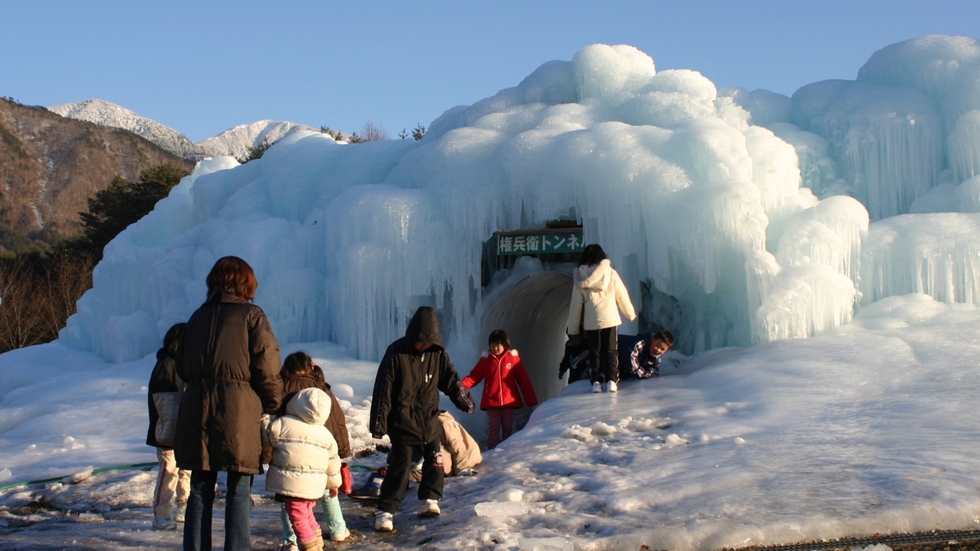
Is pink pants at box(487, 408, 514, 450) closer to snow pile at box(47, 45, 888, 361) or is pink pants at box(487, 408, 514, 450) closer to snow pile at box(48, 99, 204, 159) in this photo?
snow pile at box(47, 45, 888, 361)

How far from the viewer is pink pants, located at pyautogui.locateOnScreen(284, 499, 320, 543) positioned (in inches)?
170

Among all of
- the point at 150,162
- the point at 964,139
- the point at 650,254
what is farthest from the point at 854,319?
the point at 150,162

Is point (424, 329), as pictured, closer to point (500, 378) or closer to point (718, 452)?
point (718, 452)

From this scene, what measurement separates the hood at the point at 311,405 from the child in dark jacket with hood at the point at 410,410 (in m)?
0.75

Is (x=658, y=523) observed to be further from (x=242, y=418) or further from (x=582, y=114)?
(x=582, y=114)

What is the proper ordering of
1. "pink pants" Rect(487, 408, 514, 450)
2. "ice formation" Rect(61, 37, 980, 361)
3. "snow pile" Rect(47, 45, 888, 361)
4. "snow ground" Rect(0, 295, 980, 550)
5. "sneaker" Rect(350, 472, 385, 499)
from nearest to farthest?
"snow ground" Rect(0, 295, 980, 550) < "sneaker" Rect(350, 472, 385, 499) < "pink pants" Rect(487, 408, 514, 450) < "ice formation" Rect(61, 37, 980, 361) < "snow pile" Rect(47, 45, 888, 361)

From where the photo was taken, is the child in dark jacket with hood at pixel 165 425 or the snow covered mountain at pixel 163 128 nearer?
the child in dark jacket with hood at pixel 165 425

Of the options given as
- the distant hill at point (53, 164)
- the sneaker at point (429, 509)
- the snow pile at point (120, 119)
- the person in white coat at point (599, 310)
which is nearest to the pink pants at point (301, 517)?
the sneaker at point (429, 509)

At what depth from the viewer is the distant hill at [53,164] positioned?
251 feet

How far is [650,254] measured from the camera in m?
9.24

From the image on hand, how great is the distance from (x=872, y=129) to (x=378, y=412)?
7.48m

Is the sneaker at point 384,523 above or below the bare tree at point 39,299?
below

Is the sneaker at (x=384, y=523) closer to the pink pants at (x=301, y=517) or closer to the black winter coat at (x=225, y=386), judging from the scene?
the pink pants at (x=301, y=517)

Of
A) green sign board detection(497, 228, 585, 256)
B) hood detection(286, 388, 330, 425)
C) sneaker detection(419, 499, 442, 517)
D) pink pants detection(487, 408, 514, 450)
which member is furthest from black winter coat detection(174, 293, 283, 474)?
green sign board detection(497, 228, 585, 256)
